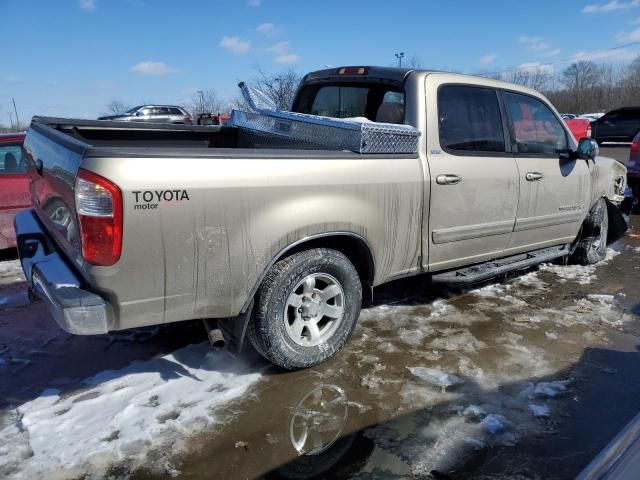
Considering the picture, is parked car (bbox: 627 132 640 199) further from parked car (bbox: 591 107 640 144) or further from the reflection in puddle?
parked car (bbox: 591 107 640 144)

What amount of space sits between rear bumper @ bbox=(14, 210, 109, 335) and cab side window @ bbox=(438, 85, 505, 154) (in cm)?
262

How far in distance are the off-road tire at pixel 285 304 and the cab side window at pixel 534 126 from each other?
2.16 meters

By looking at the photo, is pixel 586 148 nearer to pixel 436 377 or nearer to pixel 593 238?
pixel 593 238

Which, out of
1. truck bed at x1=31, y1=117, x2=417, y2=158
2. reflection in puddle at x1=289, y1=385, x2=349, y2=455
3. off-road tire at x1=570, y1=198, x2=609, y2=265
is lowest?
reflection in puddle at x1=289, y1=385, x2=349, y2=455

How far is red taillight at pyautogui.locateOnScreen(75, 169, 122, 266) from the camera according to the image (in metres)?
2.43

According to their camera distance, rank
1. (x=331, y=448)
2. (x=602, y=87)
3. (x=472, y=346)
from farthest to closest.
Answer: (x=602, y=87) < (x=472, y=346) < (x=331, y=448)

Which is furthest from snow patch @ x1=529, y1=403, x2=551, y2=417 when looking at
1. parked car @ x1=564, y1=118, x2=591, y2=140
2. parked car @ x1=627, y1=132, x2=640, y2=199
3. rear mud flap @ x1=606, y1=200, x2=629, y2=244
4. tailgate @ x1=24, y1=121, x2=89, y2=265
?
parked car @ x1=564, y1=118, x2=591, y2=140

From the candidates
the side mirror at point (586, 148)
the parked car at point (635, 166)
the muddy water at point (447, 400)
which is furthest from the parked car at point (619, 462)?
the parked car at point (635, 166)

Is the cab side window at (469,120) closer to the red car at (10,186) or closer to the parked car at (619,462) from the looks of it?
the parked car at (619,462)

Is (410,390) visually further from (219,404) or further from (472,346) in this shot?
(219,404)

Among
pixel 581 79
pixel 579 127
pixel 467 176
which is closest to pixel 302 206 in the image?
pixel 467 176

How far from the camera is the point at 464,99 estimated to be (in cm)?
408

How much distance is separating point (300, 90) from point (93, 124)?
1930mm

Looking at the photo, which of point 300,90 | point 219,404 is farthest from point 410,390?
point 300,90
